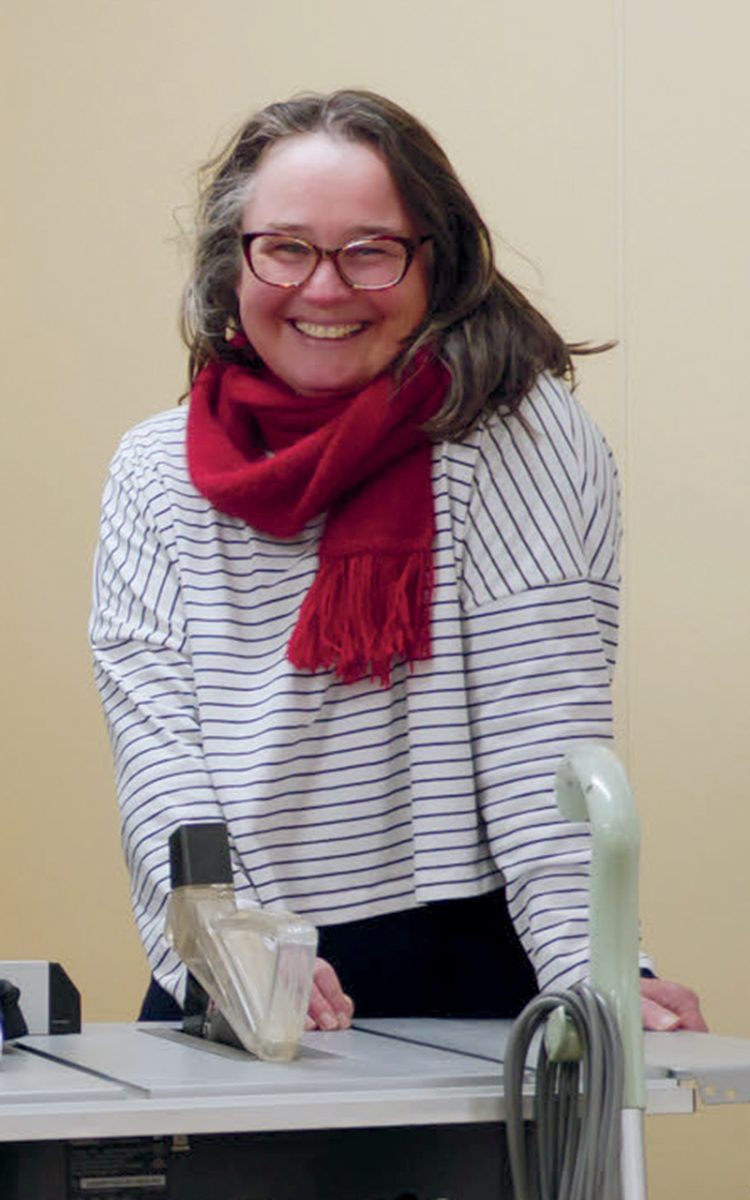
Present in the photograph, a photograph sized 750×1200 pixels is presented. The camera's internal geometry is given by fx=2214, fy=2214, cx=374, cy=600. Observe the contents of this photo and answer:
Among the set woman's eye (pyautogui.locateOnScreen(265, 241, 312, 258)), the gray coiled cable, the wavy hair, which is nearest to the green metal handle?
the gray coiled cable

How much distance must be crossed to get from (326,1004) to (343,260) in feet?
2.00

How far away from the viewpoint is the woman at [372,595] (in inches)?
66.3

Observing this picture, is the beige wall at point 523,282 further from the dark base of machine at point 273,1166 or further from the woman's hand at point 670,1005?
the dark base of machine at point 273,1166

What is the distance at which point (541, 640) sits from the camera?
1.71 m

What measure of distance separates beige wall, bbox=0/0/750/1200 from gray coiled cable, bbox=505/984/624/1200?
1952 millimetres

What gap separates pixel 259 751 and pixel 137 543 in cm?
22

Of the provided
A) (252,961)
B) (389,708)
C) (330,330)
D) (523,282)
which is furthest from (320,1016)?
(523,282)

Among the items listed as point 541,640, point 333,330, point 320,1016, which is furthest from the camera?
point 333,330

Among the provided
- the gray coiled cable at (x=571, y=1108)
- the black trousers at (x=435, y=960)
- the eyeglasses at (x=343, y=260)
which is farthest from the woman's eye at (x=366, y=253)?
the gray coiled cable at (x=571, y=1108)

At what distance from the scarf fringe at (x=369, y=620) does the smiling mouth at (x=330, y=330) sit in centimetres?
19

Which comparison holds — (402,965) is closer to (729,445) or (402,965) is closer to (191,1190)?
(191,1190)

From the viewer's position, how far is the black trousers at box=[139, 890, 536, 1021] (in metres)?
1.72

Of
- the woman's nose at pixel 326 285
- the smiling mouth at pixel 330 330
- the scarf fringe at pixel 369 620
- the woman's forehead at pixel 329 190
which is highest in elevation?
the woman's forehead at pixel 329 190

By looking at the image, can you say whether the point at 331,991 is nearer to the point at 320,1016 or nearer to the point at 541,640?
the point at 320,1016
